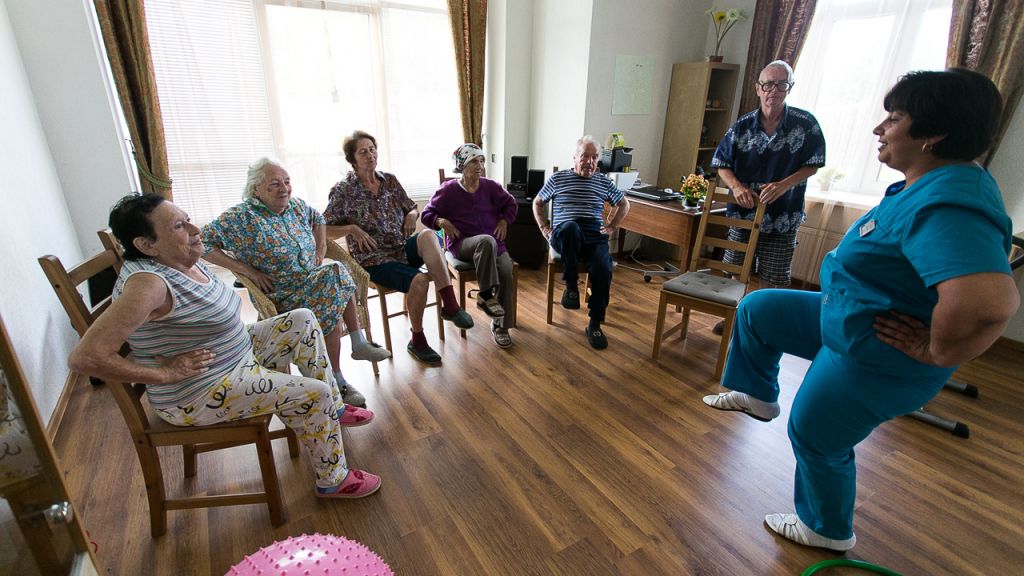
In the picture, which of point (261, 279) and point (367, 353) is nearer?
point (261, 279)

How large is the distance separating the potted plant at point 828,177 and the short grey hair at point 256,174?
3.92m

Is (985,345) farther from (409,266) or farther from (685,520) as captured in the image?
(409,266)

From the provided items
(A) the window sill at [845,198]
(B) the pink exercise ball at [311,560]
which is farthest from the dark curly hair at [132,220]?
(A) the window sill at [845,198]

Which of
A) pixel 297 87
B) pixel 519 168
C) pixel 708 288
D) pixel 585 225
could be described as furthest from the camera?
pixel 519 168

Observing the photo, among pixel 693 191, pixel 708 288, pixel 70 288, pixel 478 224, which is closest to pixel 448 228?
pixel 478 224

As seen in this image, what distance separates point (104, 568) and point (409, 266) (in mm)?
1681

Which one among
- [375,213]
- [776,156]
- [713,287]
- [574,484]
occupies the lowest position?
[574,484]

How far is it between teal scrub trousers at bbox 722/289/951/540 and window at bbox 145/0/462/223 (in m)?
3.48

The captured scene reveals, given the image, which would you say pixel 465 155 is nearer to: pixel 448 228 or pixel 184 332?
pixel 448 228

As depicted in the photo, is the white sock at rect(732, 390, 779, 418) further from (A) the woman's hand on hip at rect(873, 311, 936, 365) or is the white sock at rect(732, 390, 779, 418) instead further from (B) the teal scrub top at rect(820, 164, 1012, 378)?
(A) the woman's hand on hip at rect(873, 311, 936, 365)

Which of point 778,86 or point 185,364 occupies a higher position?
point 778,86

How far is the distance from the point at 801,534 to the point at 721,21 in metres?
4.08

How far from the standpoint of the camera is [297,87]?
12.0 ft

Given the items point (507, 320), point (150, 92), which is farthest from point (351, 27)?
point (507, 320)
